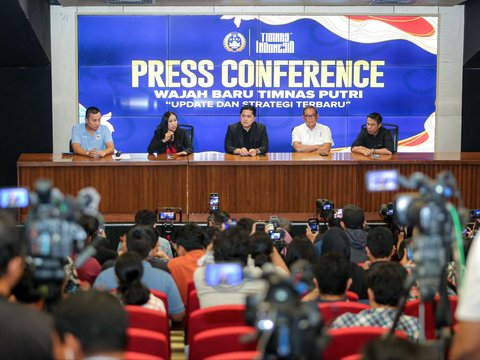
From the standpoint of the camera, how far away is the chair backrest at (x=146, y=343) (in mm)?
3295

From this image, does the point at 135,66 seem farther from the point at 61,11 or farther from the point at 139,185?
the point at 139,185

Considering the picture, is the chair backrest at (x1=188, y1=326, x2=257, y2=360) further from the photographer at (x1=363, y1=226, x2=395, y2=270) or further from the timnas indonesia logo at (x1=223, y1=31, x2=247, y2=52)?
the timnas indonesia logo at (x1=223, y1=31, x2=247, y2=52)

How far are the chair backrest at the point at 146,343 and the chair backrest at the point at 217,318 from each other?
427 millimetres

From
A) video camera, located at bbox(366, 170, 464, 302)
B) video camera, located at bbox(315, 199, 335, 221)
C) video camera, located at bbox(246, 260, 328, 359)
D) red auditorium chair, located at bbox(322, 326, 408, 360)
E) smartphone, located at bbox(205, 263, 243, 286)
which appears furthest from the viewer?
video camera, located at bbox(315, 199, 335, 221)

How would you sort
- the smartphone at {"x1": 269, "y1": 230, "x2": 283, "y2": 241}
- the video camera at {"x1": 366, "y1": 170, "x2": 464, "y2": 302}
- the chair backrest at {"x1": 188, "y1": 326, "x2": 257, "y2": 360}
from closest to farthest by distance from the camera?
the video camera at {"x1": 366, "y1": 170, "x2": 464, "y2": 302}
the chair backrest at {"x1": 188, "y1": 326, "x2": 257, "y2": 360}
the smartphone at {"x1": 269, "y1": 230, "x2": 283, "y2": 241}

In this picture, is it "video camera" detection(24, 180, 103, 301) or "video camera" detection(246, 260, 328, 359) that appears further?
→ "video camera" detection(24, 180, 103, 301)

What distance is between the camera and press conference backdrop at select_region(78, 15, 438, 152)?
11.0 meters

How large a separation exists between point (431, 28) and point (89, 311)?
9857 millimetres

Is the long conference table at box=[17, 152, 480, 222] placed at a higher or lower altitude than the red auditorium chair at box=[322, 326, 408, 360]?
higher

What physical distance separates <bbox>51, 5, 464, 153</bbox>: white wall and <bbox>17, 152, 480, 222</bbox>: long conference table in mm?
2839

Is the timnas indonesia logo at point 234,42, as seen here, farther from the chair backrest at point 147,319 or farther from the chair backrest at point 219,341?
the chair backrest at point 219,341

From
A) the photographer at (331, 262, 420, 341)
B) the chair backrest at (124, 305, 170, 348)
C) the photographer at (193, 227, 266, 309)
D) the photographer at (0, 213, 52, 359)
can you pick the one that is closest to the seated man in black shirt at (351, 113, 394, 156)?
the photographer at (193, 227, 266, 309)

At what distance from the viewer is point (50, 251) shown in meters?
2.35

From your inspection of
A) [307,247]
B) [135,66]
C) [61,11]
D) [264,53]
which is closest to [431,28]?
[264,53]
